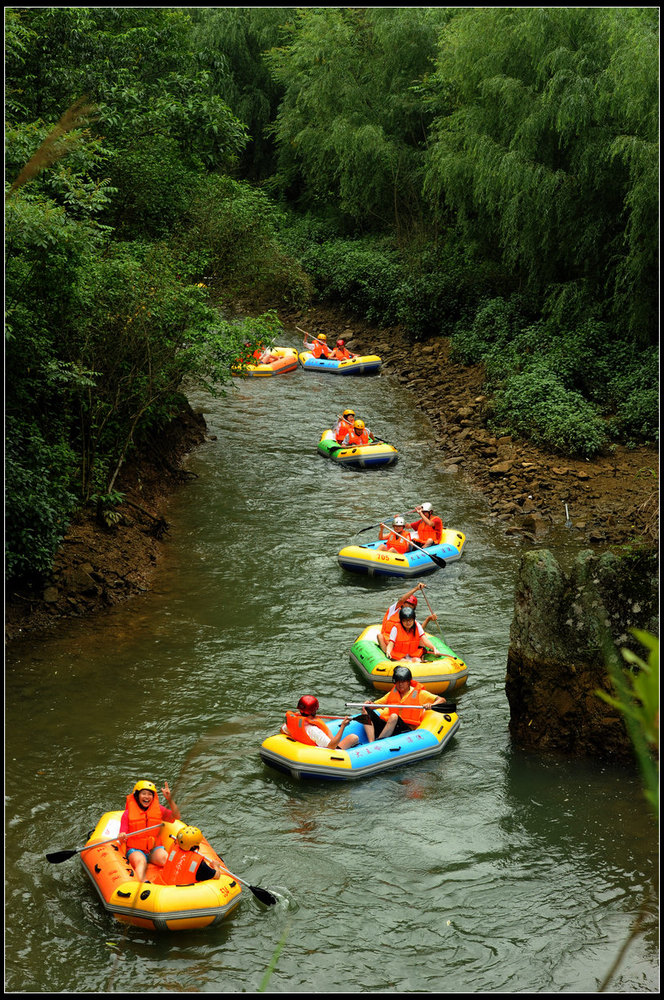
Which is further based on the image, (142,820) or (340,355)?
(340,355)

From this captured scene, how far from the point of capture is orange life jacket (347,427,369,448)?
2102 centimetres

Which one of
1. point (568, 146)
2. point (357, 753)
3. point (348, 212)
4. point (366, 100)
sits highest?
point (366, 100)

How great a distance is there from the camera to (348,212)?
34656 mm

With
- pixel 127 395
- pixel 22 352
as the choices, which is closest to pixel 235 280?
pixel 127 395

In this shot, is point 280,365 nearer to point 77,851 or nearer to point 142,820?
point 142,820

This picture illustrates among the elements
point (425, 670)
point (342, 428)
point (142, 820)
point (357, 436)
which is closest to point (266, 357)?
point (342, 428)

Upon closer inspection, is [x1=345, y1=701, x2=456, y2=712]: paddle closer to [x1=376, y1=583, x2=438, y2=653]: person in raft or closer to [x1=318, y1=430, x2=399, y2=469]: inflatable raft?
[x1=376, y1=583, x2=438, y2=653]: person in raft

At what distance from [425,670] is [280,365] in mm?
16814

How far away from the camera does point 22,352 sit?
13.0 metres

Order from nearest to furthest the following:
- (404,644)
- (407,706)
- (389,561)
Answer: (407,706) → (404,644) → (389,561)

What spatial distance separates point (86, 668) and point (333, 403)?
13.9 m

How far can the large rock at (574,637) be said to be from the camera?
10406mm

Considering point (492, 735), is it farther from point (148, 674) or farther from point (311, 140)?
point (311, 140)

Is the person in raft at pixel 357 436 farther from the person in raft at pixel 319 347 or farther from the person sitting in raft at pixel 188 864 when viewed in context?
the person sitting in raft at pixel 188 864
